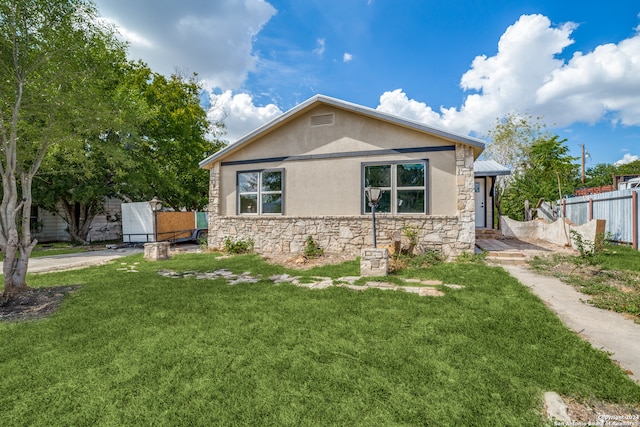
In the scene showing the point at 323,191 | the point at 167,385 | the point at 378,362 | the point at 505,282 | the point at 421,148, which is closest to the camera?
the point at 167,385

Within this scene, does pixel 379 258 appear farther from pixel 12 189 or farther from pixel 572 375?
pixel 12 189

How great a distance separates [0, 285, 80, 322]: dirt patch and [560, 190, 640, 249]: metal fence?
1434cm

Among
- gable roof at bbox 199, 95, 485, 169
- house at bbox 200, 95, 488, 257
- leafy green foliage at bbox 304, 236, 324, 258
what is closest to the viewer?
gable roof at bbox 199, 95, 485, 169

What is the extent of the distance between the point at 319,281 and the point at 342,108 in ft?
18.4

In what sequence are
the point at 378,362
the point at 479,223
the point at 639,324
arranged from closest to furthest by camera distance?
the point at 378,362 → the point at 639,324 → the point at 479,223

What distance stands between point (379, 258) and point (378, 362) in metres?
3.53

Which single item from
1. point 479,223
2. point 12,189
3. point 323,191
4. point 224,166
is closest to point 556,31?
point 479,223

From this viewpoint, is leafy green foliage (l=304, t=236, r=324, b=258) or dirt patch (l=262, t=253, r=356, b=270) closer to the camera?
dirt patch (l=262, t=253, r=356, b=270)

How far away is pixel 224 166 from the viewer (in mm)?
10336

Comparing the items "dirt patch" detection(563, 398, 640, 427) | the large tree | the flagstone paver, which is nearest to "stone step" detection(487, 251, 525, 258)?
the flagstone paver

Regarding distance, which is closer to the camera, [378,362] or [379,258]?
[378,362]

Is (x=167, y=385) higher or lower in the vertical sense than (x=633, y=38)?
lower

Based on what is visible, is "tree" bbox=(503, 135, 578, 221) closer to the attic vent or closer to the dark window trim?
the dark window trim

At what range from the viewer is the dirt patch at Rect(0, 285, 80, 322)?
159 inches
